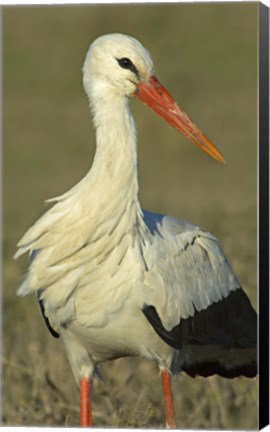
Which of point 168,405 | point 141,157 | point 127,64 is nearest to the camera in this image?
point 127,64

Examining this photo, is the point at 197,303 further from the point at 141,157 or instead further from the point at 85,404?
the point at 141,157

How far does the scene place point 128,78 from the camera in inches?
241

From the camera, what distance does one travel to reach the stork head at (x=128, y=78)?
6062mm

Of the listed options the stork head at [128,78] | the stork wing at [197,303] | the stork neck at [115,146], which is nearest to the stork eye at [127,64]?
the stork head at [128,78]

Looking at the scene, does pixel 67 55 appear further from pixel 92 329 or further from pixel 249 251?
pixel 92 329

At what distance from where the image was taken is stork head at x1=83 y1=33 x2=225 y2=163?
19.9 feet

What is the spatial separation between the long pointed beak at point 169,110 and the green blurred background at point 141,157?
0.48m

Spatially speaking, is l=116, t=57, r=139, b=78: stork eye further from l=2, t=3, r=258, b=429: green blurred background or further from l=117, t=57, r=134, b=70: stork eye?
l=2, t=3, r=258, b=429: green blurred background

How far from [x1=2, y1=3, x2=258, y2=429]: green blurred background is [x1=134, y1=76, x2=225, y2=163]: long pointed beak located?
48 cm

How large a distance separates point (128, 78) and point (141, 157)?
13.5 feet

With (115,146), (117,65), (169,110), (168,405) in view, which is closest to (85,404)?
(168,405)

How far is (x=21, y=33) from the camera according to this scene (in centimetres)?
779

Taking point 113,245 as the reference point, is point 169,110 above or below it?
above

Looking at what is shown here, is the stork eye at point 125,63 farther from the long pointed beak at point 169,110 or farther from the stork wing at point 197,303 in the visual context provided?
the stork wing at point 197,303
